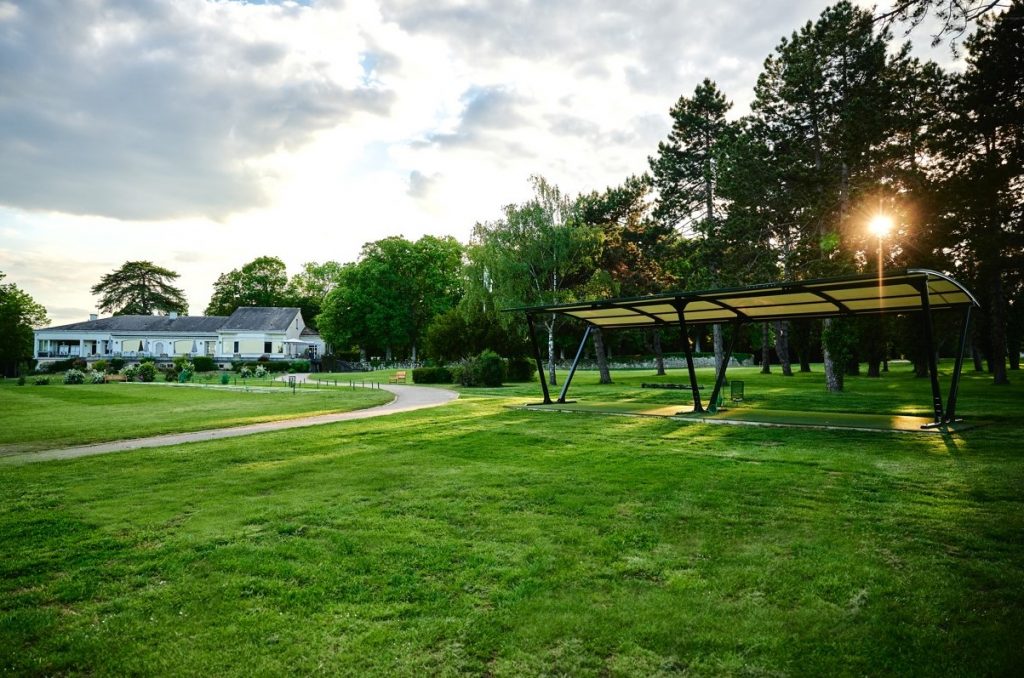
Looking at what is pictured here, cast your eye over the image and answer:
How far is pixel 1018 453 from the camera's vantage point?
31.6ft

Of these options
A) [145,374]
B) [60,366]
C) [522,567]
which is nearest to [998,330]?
[522,567]

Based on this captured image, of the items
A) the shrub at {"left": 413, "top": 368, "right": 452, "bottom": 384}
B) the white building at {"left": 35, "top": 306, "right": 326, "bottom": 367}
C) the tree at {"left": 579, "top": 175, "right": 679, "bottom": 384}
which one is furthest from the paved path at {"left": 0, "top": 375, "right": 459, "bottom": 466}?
the white building at {"left": 35, "top": 306, "right": 326, "bottom": 367}

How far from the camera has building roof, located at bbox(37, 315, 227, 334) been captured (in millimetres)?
74062

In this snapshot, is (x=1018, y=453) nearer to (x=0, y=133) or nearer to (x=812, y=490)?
(x=812, y=490)

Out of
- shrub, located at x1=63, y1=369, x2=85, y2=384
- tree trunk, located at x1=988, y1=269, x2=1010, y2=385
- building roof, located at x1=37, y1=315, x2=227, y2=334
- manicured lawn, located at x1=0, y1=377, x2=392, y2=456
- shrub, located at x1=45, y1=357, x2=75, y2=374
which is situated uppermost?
building roof, located at x1=37, y1=315, x2=227, y2=334

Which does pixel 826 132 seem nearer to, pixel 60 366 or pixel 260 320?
pixel 260 320

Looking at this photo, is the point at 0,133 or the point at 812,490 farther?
the point at 0,133

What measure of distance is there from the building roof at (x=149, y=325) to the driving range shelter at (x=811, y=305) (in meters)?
71.1

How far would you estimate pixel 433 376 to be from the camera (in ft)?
123

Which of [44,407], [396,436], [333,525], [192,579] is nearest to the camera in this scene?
[192,579]

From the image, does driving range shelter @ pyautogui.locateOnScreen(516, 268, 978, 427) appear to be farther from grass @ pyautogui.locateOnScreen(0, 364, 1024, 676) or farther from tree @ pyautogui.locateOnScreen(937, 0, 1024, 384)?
tree @ pyautogui.locateOnScreen(937, 0, 1024, 384)

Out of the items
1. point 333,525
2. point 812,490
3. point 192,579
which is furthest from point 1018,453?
point 192,579

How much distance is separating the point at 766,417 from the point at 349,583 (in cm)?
1316

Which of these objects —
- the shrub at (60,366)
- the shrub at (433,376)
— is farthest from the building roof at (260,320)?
the shrub at (433,376)
